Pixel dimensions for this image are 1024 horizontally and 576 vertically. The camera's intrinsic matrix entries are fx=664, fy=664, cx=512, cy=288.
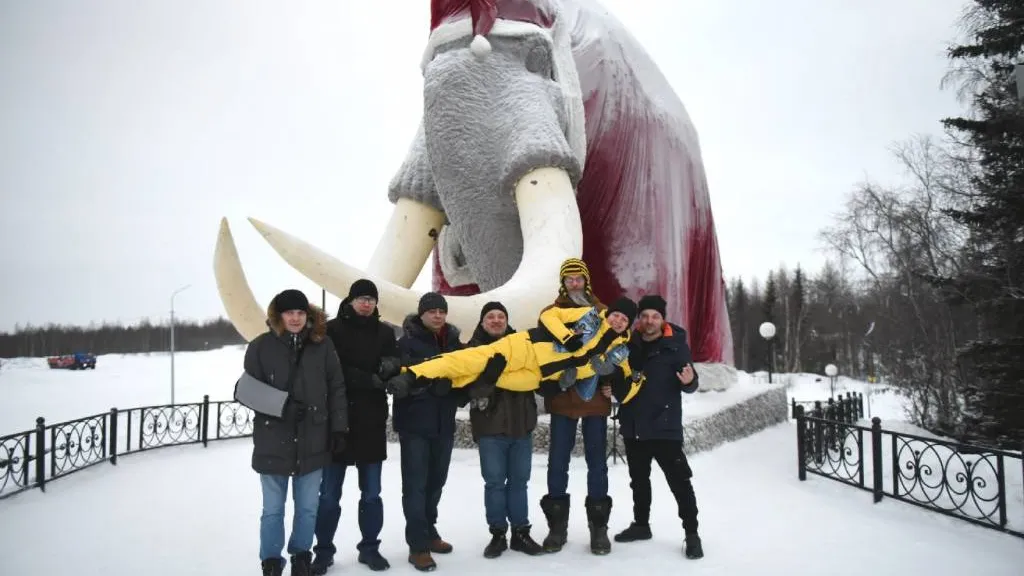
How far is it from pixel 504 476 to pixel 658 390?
3.05ft

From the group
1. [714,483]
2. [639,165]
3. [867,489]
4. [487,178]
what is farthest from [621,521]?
[639,165]

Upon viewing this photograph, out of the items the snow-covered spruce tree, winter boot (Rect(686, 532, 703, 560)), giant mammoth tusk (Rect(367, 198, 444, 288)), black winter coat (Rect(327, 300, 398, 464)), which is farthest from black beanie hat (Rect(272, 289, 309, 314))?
the snow-covered spruce tree

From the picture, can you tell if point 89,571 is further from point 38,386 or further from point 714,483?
point 38,386

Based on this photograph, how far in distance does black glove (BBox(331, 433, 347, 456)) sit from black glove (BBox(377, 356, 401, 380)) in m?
0.33

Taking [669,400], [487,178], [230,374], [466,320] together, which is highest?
[487,178]

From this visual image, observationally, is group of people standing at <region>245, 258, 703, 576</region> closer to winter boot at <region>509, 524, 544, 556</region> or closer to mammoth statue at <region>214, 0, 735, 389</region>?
winter boot at <region>509, 524, 544, 556</region>

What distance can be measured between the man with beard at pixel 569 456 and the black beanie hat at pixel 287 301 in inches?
51.9

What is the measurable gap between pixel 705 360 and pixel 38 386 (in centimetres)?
1015

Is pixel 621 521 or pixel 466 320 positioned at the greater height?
pixel 466 320

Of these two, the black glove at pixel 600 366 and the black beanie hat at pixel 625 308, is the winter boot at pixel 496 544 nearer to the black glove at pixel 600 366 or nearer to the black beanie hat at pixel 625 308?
the black glove at pixel 600 366

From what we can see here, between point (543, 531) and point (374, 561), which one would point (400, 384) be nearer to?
point (374, 561)

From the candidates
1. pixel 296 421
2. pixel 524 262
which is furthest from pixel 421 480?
pixel 524 262

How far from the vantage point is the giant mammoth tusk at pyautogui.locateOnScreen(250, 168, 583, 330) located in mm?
3781

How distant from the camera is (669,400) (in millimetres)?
3516
